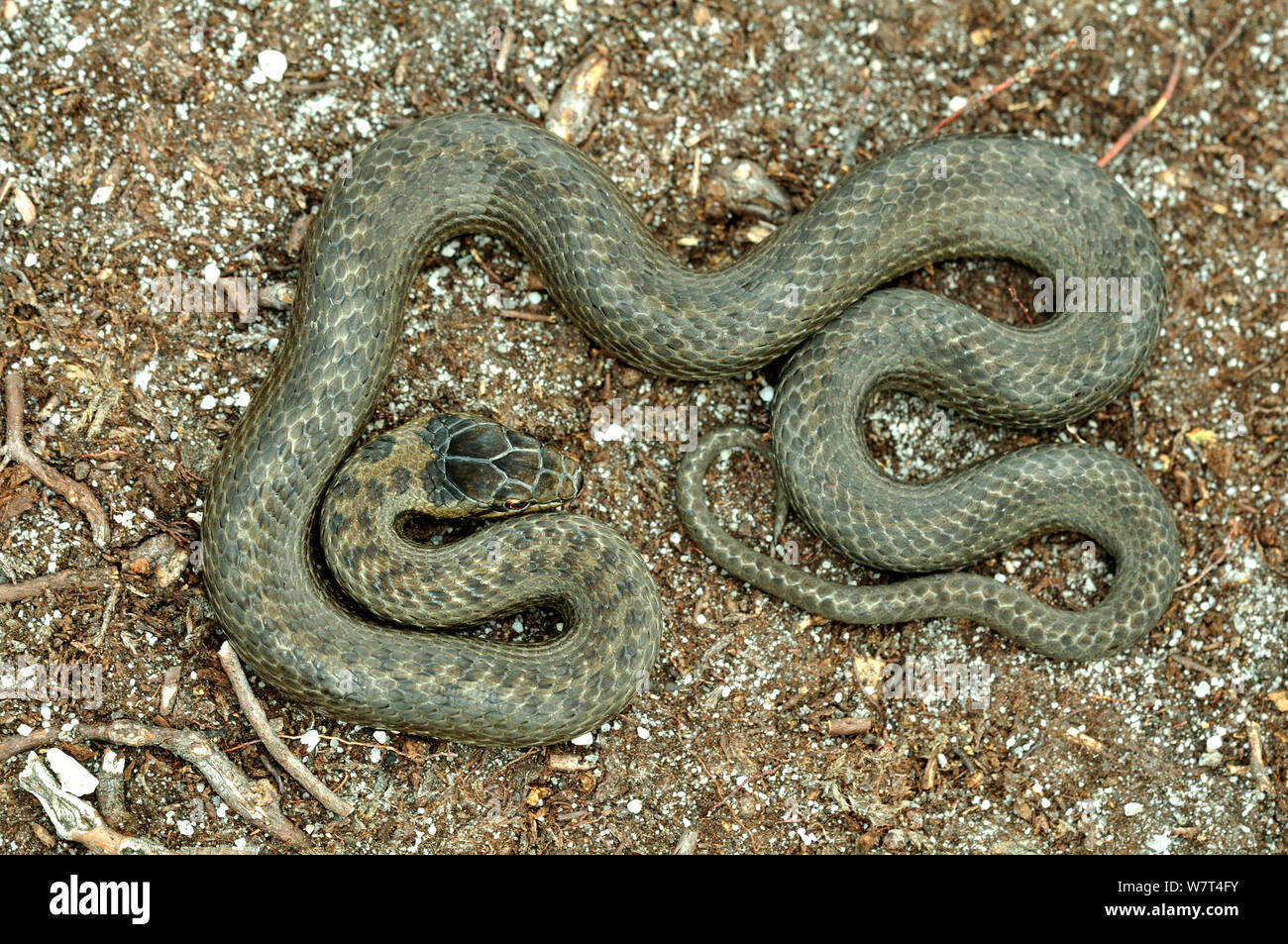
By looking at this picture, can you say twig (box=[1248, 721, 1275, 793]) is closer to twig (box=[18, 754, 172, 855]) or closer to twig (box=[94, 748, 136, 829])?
twig (box=[18, 754, 172, 855])

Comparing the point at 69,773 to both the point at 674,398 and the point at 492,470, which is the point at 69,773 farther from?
the point at 674,398

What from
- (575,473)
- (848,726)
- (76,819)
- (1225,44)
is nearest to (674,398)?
(575,473)

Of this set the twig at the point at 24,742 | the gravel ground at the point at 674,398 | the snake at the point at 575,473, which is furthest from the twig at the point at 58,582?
the twig at the point at 24,742

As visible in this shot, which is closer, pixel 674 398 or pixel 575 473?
pixel 575 473

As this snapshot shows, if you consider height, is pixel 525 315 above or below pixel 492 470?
above

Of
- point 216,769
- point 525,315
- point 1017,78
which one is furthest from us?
point 1017,78

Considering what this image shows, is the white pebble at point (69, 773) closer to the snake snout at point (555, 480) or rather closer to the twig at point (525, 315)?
the snake snout at point (555, 480)
